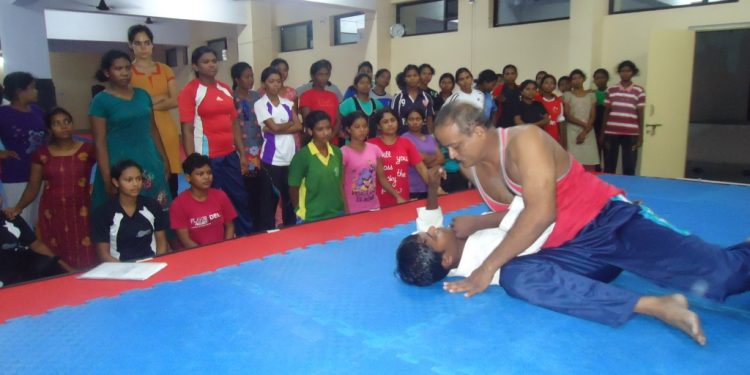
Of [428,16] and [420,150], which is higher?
[428,16]

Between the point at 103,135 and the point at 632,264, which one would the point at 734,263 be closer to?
the point at 632,264

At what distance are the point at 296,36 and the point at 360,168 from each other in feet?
28.6

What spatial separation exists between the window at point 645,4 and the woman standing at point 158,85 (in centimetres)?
579

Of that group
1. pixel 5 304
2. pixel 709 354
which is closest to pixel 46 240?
pixel 5 304

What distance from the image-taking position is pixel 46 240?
335 cm

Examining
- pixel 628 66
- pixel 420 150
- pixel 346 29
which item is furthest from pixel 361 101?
pixel 346 29

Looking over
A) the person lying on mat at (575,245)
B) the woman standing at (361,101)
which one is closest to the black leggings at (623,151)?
the woman standing at (361,101)

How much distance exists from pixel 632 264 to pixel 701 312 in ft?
0.97

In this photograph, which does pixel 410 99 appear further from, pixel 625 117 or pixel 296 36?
pixel 296 36

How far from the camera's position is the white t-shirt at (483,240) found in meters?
2.30

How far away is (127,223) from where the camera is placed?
2934 mm

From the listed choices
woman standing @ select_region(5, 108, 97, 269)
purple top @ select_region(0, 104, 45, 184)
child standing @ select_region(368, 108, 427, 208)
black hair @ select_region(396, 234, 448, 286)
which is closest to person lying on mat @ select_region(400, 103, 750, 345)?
black hair @ select_region(396, 234, 448, 286)

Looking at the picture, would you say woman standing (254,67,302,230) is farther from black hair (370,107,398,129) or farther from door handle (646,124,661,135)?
door handle (646,124,661,135)

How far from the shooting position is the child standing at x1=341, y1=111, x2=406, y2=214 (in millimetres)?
3684
